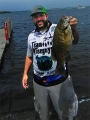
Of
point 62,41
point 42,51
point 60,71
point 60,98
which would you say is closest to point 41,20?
point 42,51

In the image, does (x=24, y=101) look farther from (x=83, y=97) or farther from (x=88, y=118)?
(x=88, y=118)

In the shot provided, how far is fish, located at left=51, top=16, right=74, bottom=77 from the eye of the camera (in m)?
3.13

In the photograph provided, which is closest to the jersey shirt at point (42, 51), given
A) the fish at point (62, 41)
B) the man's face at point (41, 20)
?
the man's face at point (41, 20)

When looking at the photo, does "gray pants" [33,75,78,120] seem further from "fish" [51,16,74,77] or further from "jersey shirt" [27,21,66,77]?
"fish" [51,16,74,77]

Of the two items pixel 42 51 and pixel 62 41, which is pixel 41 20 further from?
pixel 62 41

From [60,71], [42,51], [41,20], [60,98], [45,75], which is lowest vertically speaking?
[60,98]

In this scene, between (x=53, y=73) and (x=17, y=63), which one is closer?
(x=53, y=73)

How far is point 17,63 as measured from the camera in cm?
1363

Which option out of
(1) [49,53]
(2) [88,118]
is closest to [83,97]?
(2) [88,118]

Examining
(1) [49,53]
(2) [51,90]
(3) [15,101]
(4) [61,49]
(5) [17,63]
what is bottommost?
(5) [17,63]

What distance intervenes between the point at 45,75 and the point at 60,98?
52 centimetres

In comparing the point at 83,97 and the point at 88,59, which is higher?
the point at 83,97

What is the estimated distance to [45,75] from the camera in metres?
4.29

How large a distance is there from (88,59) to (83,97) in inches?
253
